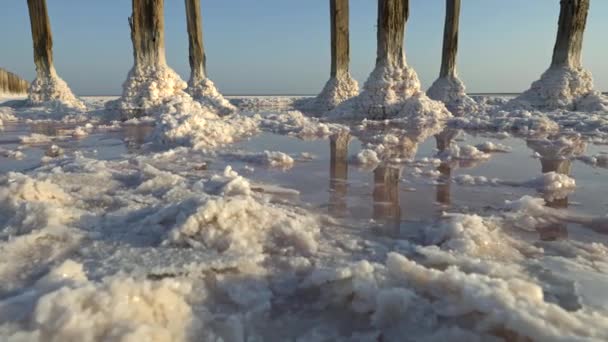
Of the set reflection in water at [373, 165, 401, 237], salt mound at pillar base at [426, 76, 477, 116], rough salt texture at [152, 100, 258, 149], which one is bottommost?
reflection in water at [373, 165, 401, 237]

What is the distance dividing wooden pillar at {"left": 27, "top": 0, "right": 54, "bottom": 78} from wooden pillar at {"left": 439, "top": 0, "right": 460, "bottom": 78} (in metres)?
9.68

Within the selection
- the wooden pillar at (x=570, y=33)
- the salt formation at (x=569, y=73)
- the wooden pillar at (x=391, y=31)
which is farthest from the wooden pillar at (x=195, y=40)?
the wooden pillar at (x=570, y=33)

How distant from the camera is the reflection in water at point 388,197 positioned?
5.17 ft

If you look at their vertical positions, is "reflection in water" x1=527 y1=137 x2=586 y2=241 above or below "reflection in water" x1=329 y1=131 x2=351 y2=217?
below

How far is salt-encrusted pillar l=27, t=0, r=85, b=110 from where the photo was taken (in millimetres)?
8773

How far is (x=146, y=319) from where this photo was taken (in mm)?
822

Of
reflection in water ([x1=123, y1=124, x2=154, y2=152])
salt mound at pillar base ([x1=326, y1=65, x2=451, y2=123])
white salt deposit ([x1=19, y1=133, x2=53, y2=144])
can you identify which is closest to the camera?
reflection in water ([x1=123, y1=124, x2=154, y2=152])

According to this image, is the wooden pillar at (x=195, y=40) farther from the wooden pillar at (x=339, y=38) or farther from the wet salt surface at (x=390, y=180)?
the wet salt surface at (x=390, y=180)

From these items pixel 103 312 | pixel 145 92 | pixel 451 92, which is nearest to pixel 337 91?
pixel 451 92

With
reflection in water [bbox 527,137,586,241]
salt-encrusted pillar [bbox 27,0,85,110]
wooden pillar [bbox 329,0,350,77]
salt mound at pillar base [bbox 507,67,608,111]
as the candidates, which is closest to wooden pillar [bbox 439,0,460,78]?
wooden pillar [bbox 329,0,350,77]

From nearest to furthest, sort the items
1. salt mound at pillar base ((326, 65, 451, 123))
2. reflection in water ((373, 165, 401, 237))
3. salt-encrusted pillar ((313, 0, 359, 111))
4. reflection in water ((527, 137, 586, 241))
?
reflection in water ((527, 137, 586, 241)) → reflection in water ((373, 165, 401, 237)) → salt mound at pillar base ((326, 65, 451, 123)) → salt-encrusted pillar ((313, 0, 359, 111))

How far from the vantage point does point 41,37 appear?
896cm

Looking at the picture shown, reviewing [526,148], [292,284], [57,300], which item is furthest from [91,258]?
[526,148]

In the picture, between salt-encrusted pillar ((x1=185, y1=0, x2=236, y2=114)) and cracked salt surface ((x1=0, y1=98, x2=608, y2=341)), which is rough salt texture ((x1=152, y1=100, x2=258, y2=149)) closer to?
cracked salt surface ((x1=0, y1=98, x2=608, y2=341))
